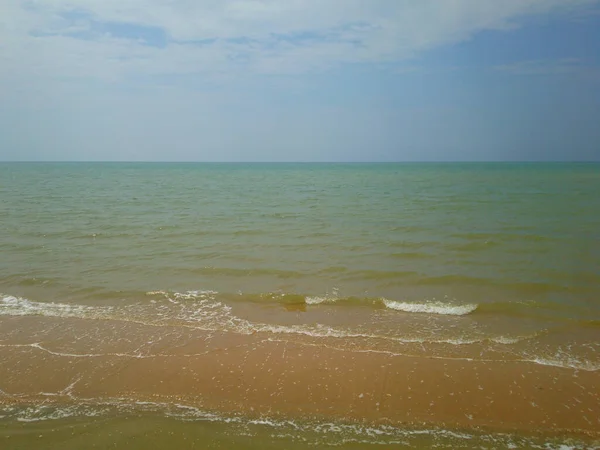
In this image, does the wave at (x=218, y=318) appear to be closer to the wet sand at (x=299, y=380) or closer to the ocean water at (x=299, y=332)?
the ocean water at (x=299, y=332)

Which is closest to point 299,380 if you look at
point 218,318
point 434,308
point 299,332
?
point 299,332

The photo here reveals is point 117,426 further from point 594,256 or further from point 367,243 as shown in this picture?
point 594,256

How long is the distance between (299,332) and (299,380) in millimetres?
1851

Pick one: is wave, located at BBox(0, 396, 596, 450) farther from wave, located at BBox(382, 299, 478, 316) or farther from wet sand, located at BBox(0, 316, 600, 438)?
wave, located at BBox(382, 299, 478, 316)

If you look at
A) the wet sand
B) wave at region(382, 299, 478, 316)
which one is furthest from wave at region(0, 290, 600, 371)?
the wet sand

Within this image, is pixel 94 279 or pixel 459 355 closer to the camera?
pixel 459 355

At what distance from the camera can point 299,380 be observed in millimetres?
6043

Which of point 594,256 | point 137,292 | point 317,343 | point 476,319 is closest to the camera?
point 317,343

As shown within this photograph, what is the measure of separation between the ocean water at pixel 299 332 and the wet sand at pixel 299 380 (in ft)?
0.11

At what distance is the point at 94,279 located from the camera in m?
11.2

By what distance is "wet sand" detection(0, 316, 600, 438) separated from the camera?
522cm

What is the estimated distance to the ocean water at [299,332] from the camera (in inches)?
196

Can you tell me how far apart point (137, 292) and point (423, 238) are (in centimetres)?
1097

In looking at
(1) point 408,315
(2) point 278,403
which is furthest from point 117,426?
(1) point 408,315
